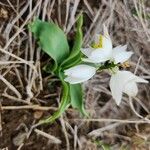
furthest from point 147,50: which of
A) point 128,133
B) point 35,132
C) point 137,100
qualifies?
point 35,132

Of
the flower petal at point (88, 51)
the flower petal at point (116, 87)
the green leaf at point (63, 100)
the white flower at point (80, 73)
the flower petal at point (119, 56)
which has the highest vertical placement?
the flower petal at point (88, 51)

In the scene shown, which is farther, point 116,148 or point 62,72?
point 116,148

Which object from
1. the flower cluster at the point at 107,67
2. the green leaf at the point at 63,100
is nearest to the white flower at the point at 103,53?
the flower cluster at the point at 107,67

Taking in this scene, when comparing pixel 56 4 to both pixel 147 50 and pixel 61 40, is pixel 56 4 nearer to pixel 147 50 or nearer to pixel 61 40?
pixel 61 40

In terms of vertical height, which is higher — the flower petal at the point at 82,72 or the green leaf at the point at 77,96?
the flower petal at the point at 82,72

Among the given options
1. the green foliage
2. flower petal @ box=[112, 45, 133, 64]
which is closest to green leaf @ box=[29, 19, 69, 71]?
the green foliage

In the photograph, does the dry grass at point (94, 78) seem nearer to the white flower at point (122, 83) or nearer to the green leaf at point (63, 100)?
the green leaf at point (63, 100)

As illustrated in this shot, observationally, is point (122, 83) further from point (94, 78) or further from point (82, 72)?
point (94, 78)

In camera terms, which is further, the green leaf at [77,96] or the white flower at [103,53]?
the green leaf at [77,96]
